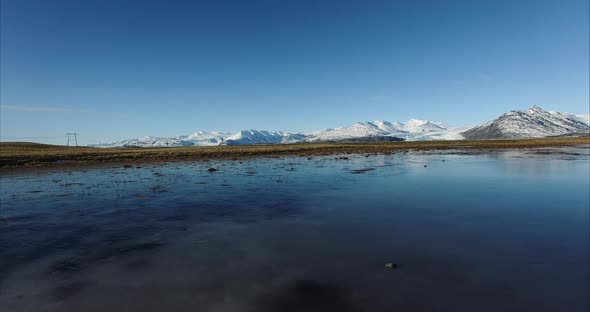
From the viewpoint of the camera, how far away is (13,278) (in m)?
10.2

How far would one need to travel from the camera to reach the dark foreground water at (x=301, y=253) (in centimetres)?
852

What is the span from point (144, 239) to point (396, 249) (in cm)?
1161

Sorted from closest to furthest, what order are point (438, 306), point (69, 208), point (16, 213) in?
point (438, 306) → point (16, 213) → point (69, 208)

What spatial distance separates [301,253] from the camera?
472 inches

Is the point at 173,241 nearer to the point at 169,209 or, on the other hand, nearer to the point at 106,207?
the point at 169,209

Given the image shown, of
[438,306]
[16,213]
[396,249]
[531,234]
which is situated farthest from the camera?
[16,213]

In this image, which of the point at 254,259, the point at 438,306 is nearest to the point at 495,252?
the point at 438,306

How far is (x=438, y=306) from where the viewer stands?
7.94 m

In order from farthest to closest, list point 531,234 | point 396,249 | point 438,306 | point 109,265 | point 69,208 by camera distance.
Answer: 1. point 69,208
2. point 531,234
3. point 396,249
4. point 109,265
5. point 438,306

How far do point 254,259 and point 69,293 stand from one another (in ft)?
19.4

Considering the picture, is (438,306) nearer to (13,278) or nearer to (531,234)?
(531,234)

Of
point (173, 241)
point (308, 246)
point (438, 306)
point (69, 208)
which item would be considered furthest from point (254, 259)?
point (69, 208)

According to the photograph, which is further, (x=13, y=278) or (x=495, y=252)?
(x=495, y=252)

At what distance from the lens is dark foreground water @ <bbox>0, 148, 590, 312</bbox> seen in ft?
28.0
